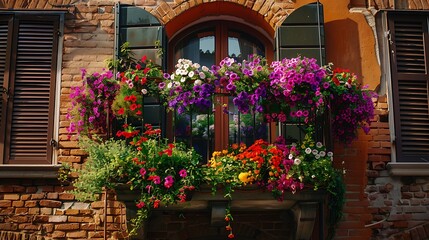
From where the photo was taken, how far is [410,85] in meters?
7.30

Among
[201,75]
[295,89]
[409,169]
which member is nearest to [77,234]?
[201,75]

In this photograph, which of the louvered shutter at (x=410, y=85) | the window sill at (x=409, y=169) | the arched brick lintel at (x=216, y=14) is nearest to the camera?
the window sill at (x=409, y=169)

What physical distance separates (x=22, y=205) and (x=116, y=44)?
1.94 m

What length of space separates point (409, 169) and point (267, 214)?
1554 millimetres

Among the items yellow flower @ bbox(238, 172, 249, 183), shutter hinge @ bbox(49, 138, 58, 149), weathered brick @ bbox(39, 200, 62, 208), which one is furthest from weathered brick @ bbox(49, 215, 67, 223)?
yellow flower @ bbox(238, 172, 249, 183)

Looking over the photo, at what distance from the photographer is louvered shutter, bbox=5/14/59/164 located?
7.04 metres

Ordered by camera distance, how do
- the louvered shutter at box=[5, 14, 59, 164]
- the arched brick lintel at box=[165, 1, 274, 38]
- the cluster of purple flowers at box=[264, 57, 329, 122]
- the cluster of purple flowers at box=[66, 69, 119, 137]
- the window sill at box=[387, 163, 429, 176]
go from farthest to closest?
the arched brick lintel at box=[165, 1, 274, 38] < the louvered shutter at box=[5, 14, 59, 164] < the window sill at box=[387, 163, 429, 176] < the cluster of purple flowers at box=[66, 69, 119, 137] < the cluster of purple flowers at box=[264, 57, 329, 122]

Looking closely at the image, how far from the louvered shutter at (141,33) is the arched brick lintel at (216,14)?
317 mm

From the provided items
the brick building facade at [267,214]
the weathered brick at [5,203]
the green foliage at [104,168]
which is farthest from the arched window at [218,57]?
the weathered brick at [5,203]

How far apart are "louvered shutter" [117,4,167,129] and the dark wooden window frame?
740 mm

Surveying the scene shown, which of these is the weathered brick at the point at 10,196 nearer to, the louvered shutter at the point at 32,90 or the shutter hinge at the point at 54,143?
the louvered shutter at the point at 32,90

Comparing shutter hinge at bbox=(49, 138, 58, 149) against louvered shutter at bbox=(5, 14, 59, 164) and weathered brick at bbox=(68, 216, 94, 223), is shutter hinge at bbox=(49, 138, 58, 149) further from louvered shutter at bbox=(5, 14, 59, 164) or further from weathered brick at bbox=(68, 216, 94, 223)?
weathered brick at bbox=(68, 216, 94, 223)

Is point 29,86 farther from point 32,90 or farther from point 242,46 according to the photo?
point 242,46

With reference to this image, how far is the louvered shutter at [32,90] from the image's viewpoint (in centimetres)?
704
